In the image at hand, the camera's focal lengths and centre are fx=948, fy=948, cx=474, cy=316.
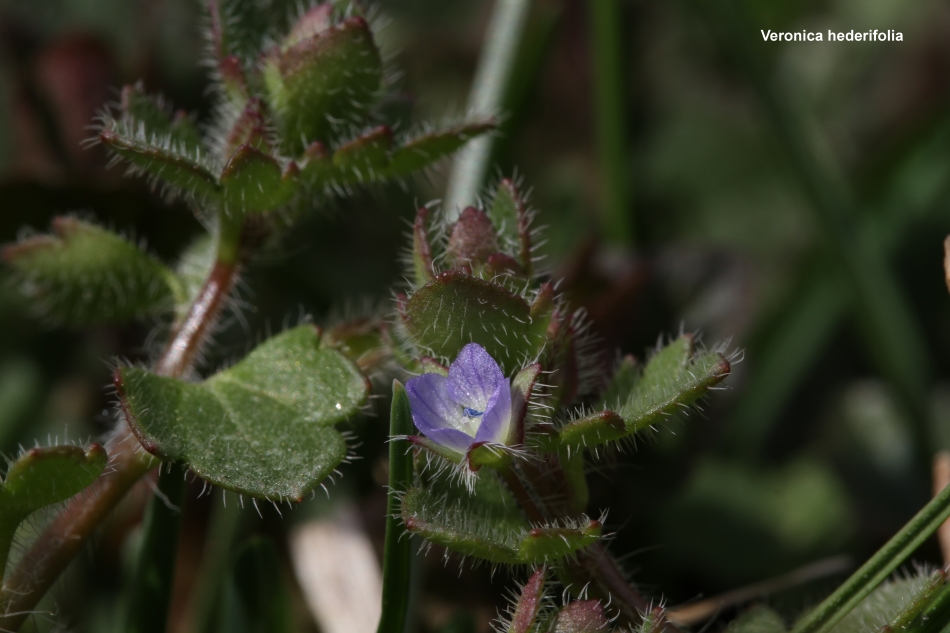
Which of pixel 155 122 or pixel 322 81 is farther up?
pixel 322 81

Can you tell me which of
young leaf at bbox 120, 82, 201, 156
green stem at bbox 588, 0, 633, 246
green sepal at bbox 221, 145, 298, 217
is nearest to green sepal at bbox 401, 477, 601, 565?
green sepal at bbox 221, 145, 298, 217

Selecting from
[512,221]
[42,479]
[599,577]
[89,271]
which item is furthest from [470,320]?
[89,271]

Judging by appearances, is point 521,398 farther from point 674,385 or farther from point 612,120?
point 612,120

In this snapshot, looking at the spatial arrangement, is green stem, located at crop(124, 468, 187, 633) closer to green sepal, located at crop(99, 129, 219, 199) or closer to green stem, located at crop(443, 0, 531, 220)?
green sepal, located at crop(99, 129, 219, 199)

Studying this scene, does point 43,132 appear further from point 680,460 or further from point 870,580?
point 870,580

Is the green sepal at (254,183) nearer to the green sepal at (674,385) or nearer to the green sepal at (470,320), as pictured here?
the green sepal at (470,320)

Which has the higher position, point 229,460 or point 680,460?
point 229,460

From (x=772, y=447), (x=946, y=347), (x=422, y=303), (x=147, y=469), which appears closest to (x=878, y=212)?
(x=946, y=347)
